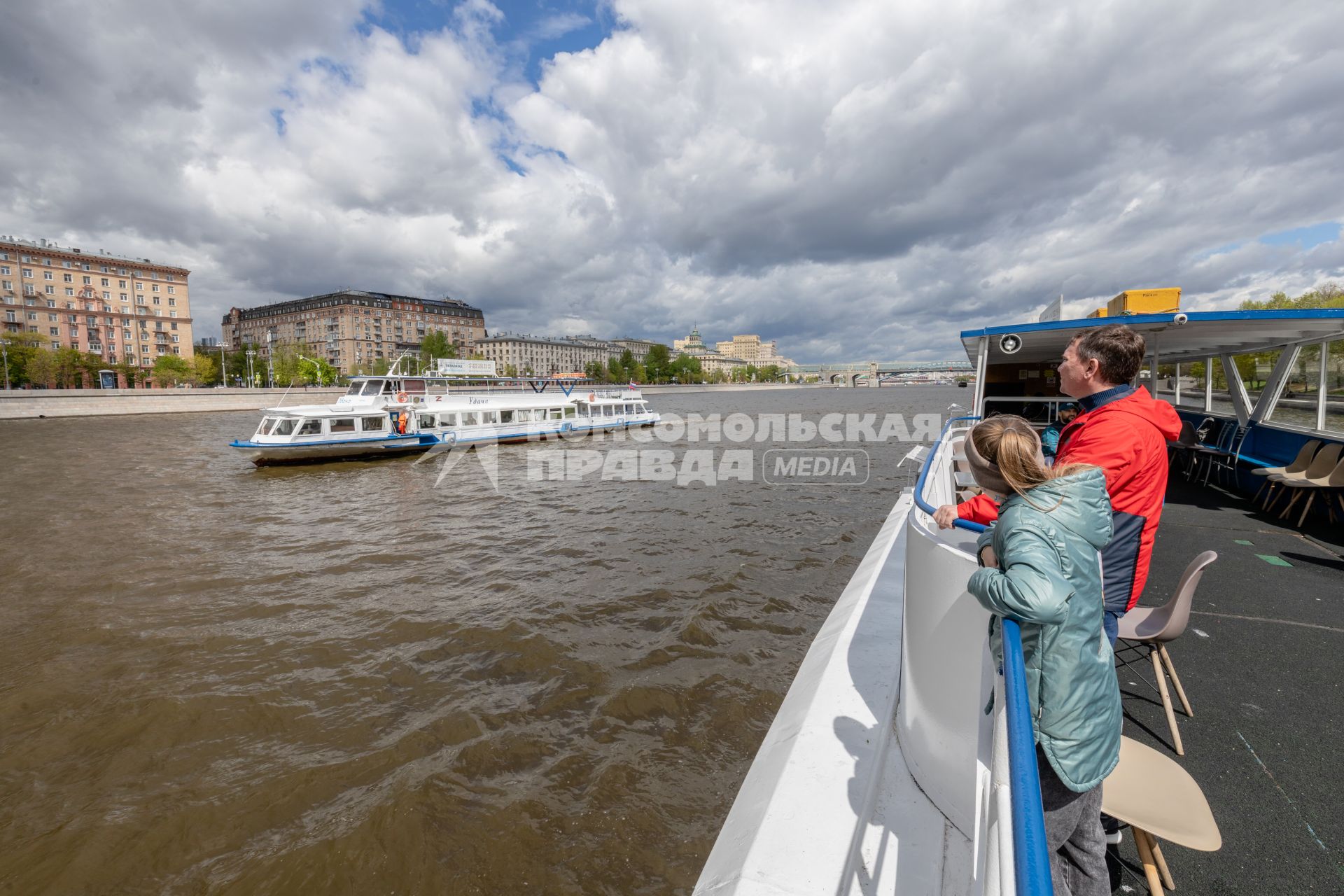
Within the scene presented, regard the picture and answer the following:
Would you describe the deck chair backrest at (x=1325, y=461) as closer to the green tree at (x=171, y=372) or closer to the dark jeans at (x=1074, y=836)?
the dark jeans at (x=1074, y=836)

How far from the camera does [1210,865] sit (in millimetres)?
2711

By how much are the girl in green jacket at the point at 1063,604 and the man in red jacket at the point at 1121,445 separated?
0.70 meters

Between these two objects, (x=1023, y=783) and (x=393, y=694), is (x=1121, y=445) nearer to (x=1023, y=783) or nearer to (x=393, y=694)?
(x=1023, y=783)

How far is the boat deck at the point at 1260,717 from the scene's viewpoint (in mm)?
2717

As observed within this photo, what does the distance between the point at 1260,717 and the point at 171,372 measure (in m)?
107

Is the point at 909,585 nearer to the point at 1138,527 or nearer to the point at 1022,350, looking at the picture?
the point at 1138,527

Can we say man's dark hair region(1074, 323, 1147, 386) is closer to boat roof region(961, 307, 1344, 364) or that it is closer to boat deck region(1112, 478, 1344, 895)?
boat deck region(1112, 478, 1344, 895)

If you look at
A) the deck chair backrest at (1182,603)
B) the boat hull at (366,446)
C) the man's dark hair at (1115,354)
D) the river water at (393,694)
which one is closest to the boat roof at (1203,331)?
the river water at (393,694)

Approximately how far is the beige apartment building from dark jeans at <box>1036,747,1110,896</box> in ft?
411

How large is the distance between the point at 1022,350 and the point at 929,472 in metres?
10.4

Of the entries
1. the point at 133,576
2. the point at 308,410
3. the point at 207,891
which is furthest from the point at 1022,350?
the point at 308,410

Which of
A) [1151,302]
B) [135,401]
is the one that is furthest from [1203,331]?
[135,401]

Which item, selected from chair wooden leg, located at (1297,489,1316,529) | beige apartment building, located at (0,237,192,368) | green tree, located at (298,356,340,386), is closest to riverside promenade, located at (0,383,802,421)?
green tree, located at (298,356,340,386)

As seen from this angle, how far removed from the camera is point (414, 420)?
25500 millimetres
